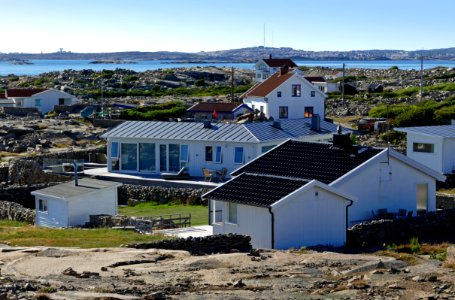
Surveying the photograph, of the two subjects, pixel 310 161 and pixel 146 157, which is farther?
pixel 146 157

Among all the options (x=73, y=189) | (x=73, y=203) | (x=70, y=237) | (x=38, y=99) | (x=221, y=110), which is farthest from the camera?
(x=38, y=99)

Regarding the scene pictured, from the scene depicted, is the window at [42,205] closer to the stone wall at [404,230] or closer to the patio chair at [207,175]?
the patio chair at [207,175]

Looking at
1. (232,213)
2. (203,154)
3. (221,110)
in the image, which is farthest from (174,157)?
(221,110)

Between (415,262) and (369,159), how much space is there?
9488mm

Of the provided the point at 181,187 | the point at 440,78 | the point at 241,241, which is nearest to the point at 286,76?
the point at 181,187

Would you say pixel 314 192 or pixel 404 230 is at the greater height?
pixel 314 192

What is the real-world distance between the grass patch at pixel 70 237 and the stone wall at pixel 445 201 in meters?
12.8

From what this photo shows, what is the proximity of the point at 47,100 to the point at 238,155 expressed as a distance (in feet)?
171

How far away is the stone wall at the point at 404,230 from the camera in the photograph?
88.3 ft

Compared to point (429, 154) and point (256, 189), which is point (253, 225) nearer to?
point (256, 189)

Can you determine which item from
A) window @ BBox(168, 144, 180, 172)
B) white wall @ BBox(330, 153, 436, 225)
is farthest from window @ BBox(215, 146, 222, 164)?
white wall @ BBox(330, 153, 436, 225)

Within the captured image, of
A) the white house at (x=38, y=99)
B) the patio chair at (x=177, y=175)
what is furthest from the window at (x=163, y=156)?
the white house at (x=38, y=99)

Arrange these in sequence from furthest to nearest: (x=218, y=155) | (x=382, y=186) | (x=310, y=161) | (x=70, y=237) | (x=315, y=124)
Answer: (x=315, y=124)
(x=218, y=155)
(x=310, y=161)
(x=382, y=186)
(x=70, y=237)

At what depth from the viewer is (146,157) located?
42.7 m
